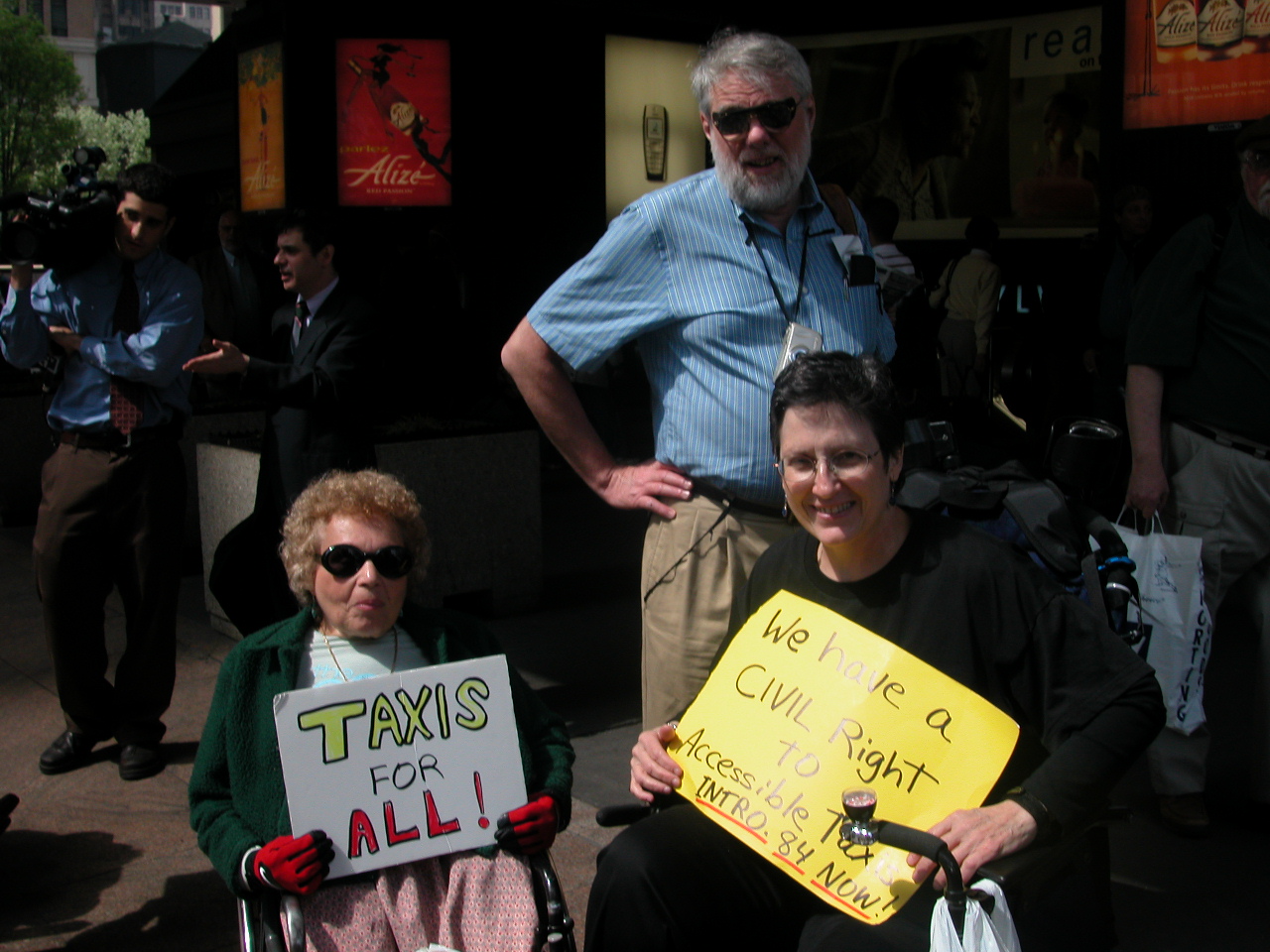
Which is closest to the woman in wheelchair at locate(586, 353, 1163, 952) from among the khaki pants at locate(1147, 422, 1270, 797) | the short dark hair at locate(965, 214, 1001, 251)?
the khaki pants at locate(1147, 422, 1270, 797)

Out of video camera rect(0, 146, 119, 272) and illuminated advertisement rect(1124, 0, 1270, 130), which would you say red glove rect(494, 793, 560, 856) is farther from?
illuminated advertisement rect(1124, 0, 1270, 130)

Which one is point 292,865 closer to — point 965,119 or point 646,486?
point 646,486

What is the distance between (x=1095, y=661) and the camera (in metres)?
2.13

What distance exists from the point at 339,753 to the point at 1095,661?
126 centimetres

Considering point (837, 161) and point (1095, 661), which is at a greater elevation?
point (837, 161)

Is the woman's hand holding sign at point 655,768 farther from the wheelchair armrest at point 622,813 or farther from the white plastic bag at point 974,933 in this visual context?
the white plastic bag at point 974,933

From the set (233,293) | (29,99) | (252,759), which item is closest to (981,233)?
(233,293)

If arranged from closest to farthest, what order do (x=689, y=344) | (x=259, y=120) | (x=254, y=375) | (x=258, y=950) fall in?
1. (x=258, y=950)
2. (x=689, y=344)
3. (x=254, y=375)
4. (x=259, y=120)

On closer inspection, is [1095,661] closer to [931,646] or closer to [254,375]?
[931,646]

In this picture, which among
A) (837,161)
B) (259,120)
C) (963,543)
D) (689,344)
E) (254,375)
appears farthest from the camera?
(837,161)

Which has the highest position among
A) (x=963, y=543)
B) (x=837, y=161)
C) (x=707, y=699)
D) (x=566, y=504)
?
(x=837, y=161)

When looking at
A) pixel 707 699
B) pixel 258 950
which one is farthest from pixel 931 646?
pixel 258 950

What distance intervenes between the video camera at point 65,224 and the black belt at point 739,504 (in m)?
2.45

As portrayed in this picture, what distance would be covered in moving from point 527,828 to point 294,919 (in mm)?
405
